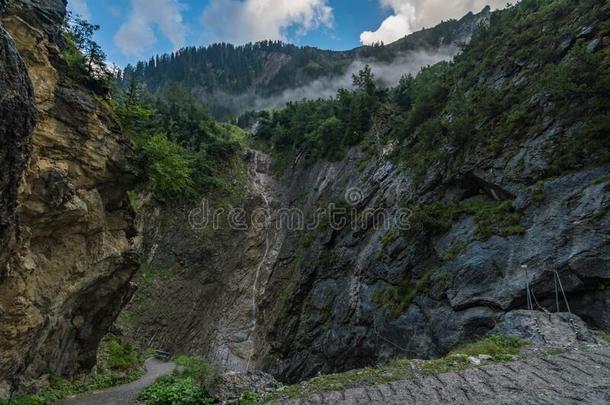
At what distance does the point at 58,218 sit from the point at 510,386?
37.5ft

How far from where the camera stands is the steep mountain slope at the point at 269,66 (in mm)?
124062

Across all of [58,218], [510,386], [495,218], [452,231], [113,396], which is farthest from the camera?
[452,231]

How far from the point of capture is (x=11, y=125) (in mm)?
5836

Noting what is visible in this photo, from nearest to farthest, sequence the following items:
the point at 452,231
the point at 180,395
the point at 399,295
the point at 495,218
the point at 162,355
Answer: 1. the point at 180,395
2. the point at 495,218
3. the point at 452,231
4. the point at 399,295
5. the point at 162,355

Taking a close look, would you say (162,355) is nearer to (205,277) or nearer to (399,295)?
(205,277)

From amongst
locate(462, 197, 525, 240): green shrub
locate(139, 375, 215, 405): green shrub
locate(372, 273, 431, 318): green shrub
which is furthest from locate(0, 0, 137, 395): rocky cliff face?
locate(462, 197, 525, 240): green shrub

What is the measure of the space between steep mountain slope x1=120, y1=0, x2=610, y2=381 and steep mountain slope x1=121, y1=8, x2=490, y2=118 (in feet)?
312

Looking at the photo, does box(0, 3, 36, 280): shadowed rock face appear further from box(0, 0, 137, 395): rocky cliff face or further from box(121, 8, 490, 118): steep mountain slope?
box(121, 8, 490, 118): steep mountain slope

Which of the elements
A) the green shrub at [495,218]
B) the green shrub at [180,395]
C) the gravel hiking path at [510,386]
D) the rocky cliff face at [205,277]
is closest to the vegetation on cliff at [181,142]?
the rocky cliff face at [205,277]

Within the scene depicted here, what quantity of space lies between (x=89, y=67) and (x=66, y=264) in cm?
667

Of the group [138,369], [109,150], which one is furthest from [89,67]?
[138,369]

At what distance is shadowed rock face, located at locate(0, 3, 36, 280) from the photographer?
18.4 feet

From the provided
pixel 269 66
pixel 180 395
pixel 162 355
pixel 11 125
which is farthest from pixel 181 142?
pixel 269 66

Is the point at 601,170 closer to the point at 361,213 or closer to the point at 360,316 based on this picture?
the point at 360,316
